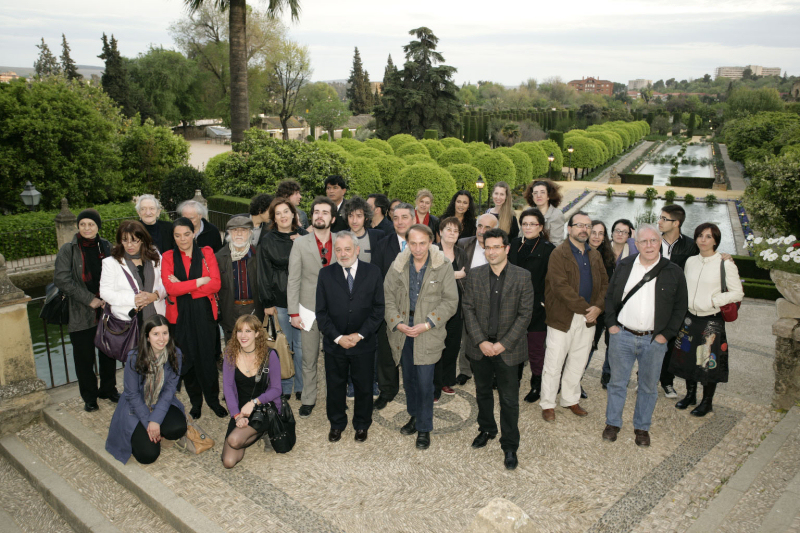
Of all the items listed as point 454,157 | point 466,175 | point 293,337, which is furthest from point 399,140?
point 293,337

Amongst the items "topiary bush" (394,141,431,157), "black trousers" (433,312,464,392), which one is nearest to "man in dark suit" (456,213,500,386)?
"black trousers" (433,312,464,392)

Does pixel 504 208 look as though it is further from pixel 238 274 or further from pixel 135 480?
pixel 135 480

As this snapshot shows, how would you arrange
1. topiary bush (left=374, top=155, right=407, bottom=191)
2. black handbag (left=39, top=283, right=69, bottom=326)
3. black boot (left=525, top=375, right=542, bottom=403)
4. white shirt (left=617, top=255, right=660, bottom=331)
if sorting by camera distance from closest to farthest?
white shirt (left=617, top=255, right=660, bottom=331) < black handbag (left=39, top=283, right=69, bottom=326) < black boot (left=525, top=375, right=542, bottom=403) < topiary bush (left=374, top=155, right=407, bottom=191)

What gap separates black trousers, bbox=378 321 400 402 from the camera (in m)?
5.42

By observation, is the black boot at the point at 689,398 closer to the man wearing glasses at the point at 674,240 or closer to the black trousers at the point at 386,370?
the man wearing glasses at the point at 674,240

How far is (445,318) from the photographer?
186 inches

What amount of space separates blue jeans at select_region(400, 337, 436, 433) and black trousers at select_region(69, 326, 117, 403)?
304cm

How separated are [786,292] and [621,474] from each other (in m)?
2.49

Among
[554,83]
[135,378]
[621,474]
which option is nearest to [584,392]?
[621,474]

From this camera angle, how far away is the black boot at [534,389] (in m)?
5.70

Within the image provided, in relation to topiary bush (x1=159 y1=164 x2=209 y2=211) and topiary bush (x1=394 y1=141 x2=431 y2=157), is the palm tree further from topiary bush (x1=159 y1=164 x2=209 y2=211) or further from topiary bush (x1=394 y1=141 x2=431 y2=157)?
topiary bush (x1=394 y1=141 x2=431 y2=157)

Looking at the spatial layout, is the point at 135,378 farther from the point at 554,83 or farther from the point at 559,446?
the point at 554,83

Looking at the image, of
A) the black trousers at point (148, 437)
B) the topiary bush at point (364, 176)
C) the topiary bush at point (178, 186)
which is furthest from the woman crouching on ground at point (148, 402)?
the topiary bush at point (364, 176)

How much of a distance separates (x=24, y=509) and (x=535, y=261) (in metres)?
4.95
